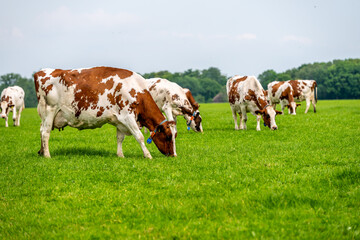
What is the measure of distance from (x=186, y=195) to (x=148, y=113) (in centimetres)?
435

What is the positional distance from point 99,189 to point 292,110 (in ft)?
76.4

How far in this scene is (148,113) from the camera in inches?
427

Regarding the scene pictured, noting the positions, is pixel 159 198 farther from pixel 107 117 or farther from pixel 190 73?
pixel 190 73

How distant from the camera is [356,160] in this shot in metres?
9.50

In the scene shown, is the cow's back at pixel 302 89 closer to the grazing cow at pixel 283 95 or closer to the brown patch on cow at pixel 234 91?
the grazing cow at pixel 283 95

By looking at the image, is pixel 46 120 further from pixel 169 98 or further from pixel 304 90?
pixel 304 90

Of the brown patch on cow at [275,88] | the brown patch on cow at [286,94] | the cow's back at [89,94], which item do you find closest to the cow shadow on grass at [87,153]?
the cow's back at [89,94]

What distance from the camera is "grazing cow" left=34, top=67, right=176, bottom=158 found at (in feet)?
34.8

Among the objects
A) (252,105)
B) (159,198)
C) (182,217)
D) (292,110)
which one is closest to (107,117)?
(159,198)

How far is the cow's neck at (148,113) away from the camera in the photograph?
35.5 ft

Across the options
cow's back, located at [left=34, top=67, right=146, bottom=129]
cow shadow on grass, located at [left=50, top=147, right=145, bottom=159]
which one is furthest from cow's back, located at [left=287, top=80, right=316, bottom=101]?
→ cow's back, located at [left=34, top=67, right=146, bottom=129]

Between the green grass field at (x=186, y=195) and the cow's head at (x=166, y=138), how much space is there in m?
0.35

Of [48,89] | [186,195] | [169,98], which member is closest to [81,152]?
[48,89]

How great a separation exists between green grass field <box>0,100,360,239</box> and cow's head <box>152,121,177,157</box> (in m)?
0.35
